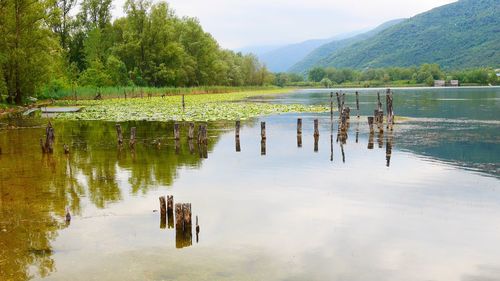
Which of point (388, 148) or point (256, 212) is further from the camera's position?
point (388, 148)

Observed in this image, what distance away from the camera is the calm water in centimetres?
1051

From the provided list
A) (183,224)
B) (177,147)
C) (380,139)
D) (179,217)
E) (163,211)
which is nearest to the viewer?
(179,217)

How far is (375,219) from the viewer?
546 inches

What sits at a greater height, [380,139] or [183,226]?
[380,139]

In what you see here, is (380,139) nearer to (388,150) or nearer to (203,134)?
(388,150)

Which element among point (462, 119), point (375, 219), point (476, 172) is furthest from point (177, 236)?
point (462, 119)

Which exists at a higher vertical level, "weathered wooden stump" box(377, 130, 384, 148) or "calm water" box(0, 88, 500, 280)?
"weathered wooden stump" box(377, 130, 384, 148)

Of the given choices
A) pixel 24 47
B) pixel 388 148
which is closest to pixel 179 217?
pixel 388 148

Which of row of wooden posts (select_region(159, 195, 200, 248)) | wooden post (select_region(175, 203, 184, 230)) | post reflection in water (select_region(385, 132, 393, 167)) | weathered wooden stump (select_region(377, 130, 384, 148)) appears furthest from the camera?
weathered wooden stump (select_region(377, 130, 384, 148))

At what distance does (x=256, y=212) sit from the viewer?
14602 millimetres

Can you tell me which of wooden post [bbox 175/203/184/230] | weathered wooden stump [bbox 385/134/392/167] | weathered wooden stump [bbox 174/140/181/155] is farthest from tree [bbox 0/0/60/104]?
wooden post [bbox 175/203/184/230]

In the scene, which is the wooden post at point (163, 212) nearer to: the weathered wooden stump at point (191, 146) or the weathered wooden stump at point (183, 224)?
the weathered wooden stump at point (183, 224)

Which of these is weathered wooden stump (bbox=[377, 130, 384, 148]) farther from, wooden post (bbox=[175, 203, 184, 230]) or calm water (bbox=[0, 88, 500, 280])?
wooden post (bbox=[175, 203, 184, 230])

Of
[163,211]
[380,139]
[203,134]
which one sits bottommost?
[163,211]
